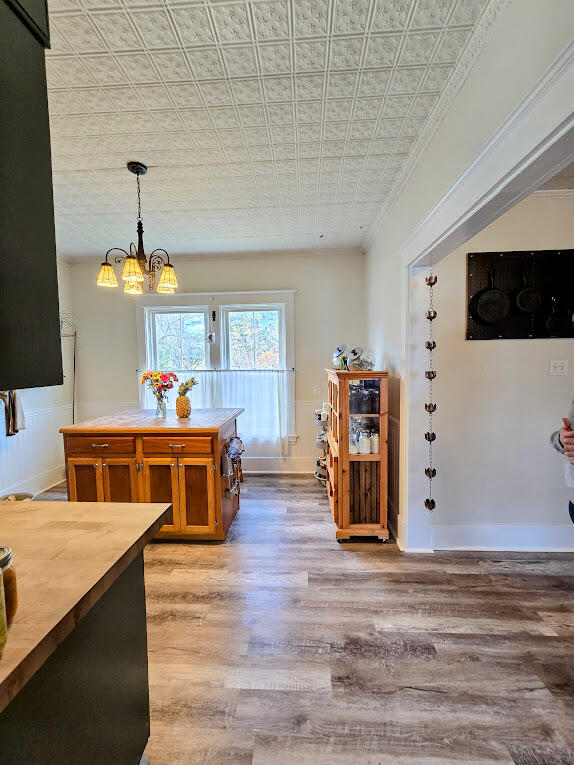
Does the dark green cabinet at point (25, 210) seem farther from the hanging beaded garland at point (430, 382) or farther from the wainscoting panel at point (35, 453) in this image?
the wainscoting panel at point (35, 453)

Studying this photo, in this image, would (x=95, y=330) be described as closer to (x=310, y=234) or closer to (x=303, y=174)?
(x=310, y=234)

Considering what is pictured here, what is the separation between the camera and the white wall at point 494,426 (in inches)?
97.6

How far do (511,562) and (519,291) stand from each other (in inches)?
74.9

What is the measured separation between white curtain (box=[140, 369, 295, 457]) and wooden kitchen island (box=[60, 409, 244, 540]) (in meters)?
1.62

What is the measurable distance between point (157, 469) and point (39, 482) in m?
2.20

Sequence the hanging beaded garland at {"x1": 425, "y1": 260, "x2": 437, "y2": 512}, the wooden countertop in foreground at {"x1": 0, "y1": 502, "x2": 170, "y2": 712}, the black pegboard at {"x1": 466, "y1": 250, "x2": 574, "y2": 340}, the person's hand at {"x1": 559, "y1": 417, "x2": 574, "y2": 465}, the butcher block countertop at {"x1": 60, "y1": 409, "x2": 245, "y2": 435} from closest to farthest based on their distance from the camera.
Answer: the wooden countertop in foreground at {"x1": 0, "y1": 502, "x2": 170, "y2": 712}
the person's hand at {"x1": 559, "y1": 417, "x2": 574, "y2": 465}
the hanging beaded garland at {"x1": 425, "y1": 260, "x2": 437, "y2": 512}
the black pegboard at {"x1": 466, "y1": 250, "x2": 574, "y2": 340}
the butcher block countertop at {"x1": 60, "y1": 409, "x2": 245, "y2": 435}

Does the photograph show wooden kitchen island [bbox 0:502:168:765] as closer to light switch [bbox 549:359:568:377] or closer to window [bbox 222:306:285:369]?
light switch [bbox 549:359:568:377]

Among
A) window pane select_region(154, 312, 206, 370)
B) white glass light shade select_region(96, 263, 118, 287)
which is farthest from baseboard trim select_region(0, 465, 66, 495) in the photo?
white glass light shade select_region(96, 263, 118, 287)

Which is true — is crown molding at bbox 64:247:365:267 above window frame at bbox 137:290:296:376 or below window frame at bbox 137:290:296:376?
above

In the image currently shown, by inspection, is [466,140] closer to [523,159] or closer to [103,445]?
[523,159]

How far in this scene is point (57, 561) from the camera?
35.2 inches

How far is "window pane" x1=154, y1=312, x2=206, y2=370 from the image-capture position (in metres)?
4.33

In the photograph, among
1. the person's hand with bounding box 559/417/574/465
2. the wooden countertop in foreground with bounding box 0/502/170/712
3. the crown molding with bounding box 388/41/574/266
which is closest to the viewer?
the wooden countertop in foreground with bounding box 0/502/170/712

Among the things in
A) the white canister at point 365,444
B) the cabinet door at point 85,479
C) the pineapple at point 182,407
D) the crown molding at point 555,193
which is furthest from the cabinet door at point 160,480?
the crown molding at point 555,193
